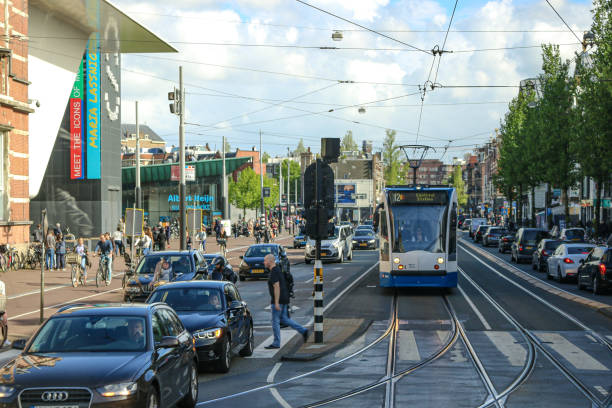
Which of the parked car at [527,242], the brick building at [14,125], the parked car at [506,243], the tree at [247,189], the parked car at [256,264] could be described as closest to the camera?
the parked car at [256,264]

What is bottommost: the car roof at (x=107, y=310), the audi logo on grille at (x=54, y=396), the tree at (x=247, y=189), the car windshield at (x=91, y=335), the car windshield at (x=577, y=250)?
the car windshield at (x=577, y=250)

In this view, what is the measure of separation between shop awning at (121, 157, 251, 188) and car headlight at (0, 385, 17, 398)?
7562 cm

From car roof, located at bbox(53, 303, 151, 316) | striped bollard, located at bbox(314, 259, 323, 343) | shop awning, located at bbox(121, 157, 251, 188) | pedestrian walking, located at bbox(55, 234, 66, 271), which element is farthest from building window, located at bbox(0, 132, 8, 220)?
shop awning, located at bbox(121, 157, 251, 188)

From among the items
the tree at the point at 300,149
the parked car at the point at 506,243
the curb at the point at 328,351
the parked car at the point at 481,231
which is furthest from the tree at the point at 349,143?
the curb at the point at 328,351

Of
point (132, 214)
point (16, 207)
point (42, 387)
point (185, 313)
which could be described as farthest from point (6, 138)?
point (42, 387)

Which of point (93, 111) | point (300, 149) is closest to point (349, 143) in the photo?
point (300, 149)

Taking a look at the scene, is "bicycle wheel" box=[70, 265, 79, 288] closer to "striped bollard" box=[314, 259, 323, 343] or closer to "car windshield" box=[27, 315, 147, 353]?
"striped bollard" box=[314, 259, 323, 343]

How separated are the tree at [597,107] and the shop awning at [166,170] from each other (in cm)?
4871

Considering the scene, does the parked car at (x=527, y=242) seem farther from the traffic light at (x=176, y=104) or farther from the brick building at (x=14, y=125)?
the brick building at (x=14, y=125)

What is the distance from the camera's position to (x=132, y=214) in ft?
101

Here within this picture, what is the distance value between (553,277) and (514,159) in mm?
34268

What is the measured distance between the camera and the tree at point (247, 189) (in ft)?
310

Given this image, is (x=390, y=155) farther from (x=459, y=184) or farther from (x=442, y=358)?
(x=442, y=358)

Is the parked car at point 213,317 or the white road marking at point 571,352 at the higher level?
the parked car at point 213,317
